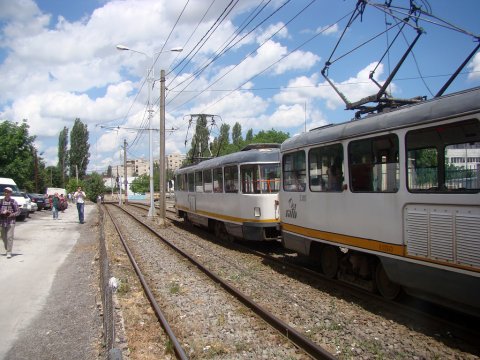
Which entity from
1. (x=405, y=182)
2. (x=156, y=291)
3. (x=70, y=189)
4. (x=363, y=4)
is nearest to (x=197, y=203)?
(x=156, y=291)

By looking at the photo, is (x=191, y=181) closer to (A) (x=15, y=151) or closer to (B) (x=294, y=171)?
(B) (x=294, y=171)

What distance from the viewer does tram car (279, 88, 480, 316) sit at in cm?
501

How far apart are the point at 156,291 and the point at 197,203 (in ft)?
29.3

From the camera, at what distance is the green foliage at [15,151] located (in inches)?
1369

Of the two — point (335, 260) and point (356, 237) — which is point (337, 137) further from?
point (335, 260)

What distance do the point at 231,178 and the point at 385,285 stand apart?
712 centimetres

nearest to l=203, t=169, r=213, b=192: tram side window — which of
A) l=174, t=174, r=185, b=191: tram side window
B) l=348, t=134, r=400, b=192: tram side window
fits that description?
l=174, t=174, r=185, b=191: tram side window

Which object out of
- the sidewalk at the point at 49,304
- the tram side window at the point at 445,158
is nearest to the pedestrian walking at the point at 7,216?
the sidewalk at the point at 49,304

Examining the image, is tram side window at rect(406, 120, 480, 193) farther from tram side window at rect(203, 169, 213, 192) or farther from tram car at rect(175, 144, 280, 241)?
tram side window at rect(203, 169, 213, 192)

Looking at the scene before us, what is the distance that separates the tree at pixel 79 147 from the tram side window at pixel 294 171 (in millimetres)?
79498

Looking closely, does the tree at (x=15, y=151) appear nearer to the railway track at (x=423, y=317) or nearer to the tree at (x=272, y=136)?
the railway track at (x=423, y=317)

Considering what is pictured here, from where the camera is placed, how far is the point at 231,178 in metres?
13.3

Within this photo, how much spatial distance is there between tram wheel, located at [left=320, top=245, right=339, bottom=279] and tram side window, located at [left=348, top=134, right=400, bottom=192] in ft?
5.49

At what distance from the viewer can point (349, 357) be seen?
493 cm
